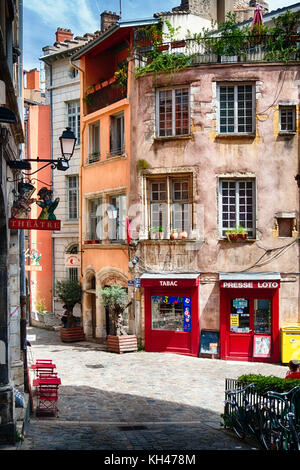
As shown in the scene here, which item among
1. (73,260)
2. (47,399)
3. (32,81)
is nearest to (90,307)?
(73,260)

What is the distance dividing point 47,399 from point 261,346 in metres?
8.79

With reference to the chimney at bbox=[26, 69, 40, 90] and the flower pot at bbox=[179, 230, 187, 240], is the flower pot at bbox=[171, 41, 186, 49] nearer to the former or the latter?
the flower pot at bbox=[179, 230, 187, 240]

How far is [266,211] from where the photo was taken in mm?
19562

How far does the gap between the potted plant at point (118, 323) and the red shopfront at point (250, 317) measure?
10.2 feet

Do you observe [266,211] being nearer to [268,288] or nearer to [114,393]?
[268,288]

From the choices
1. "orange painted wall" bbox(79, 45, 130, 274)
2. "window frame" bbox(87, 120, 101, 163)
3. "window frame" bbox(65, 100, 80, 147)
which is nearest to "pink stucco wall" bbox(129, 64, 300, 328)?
"orange painted wall" bbox(79, 45, 130, 274)

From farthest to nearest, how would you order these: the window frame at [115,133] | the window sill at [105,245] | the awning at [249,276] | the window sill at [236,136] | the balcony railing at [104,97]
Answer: the window frame at [115,133] → the balcony railing at [104,97] → the window sill at [105,245] → the window sill at [236,136] → the awning at [249,276]

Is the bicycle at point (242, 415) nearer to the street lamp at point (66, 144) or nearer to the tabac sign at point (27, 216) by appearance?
the tabac sign at point (27, 216)

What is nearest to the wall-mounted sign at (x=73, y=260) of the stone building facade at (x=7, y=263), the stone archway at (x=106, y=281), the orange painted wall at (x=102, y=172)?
the orange painted wall at (x=102, y=172)

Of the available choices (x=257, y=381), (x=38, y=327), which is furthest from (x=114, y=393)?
(x=38, y=327)

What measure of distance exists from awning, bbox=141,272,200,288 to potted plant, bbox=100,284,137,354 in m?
1.14

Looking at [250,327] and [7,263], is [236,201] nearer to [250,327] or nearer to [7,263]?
[250,327]

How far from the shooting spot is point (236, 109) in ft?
65.1

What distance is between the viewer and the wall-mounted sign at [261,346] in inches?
760
